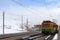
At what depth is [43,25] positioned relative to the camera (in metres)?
38.4

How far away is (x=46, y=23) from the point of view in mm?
37719

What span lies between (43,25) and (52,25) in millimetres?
2104

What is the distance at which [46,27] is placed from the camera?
3791 cm

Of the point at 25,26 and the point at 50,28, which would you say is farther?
the point at 25,26

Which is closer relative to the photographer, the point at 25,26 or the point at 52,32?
the point at 52,32

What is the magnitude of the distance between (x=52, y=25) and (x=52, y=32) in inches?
63.7

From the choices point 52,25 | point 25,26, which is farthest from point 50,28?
point 25,26

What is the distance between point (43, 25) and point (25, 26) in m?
78.7

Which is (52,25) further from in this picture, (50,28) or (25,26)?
(25,26)

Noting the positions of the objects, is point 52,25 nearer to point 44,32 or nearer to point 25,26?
point 44,32

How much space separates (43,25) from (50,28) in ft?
6.16

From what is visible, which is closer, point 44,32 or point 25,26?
point 44,32

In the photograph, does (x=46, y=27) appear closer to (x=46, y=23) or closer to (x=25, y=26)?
(x=46, y=23)

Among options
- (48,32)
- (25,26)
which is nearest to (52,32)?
(48,32)
